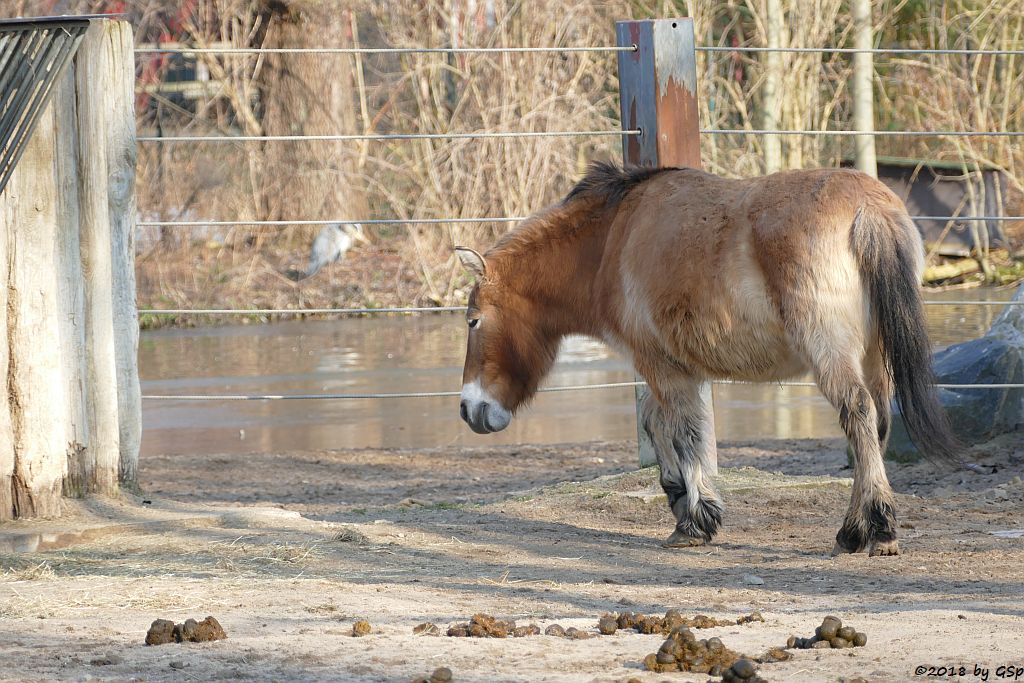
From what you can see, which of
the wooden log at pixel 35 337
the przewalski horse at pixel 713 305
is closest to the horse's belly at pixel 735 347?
the przewalski horse at pixel 713 305

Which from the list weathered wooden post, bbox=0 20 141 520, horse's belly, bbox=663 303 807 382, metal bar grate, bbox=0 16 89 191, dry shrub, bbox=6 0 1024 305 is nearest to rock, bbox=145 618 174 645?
weathered wooden post, bbox=0 20 141 520

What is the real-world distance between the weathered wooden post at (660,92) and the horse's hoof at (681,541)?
997 mm

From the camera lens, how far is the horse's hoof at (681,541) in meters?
5.28

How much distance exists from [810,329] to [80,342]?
2.94m

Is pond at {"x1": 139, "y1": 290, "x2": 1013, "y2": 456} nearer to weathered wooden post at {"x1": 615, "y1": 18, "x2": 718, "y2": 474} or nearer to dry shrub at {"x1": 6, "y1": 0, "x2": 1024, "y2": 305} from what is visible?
weathered wooden post at {"x1": 615, "y1": 18, "x2": 718, "y2": 474}

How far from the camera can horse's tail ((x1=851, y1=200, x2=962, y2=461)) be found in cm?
467

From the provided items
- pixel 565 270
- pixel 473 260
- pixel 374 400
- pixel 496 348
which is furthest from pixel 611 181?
pixel 374 400

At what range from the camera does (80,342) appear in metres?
5.39

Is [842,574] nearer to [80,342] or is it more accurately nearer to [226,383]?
[80,342]

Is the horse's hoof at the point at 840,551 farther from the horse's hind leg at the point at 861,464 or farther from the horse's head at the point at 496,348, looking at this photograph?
the horse's head at the point at 496,348

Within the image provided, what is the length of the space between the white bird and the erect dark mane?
9.77m

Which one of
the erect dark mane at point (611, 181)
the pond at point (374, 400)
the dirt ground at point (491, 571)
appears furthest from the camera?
the pond at point (374, 400)

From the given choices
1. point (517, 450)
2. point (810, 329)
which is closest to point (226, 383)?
point (517, 450)

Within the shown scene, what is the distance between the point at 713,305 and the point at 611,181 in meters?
0.91
